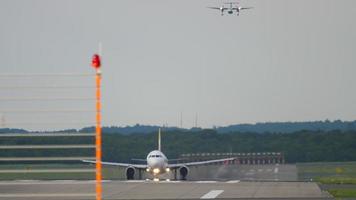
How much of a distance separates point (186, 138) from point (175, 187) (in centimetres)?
6089

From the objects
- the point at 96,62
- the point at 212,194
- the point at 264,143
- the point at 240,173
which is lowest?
the point at 212,194

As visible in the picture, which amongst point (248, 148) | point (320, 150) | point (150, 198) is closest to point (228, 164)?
point (248, 148)

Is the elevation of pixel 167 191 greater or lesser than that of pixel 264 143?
lesser

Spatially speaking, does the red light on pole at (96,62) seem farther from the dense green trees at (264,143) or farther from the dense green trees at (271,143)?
the dense green trees at (271,143)

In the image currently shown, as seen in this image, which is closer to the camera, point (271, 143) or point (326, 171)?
point (326, 171)

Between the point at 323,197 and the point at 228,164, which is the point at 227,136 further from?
the point at 323,197

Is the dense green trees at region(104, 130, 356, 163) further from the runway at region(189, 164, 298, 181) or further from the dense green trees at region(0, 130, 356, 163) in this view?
the runway at region(189, 164, 298, 181)

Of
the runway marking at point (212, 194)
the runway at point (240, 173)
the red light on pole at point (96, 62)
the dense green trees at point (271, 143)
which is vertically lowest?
the runway marking at point (212, 194)

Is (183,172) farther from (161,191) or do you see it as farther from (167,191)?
(161,191)

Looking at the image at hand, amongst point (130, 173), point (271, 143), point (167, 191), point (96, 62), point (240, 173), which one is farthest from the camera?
point (271, 143)

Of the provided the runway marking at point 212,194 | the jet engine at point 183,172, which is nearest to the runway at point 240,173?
the jet engine at point 183,172

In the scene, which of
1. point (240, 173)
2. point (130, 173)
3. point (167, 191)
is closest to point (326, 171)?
point (240, 173)

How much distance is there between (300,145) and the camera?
315 ft

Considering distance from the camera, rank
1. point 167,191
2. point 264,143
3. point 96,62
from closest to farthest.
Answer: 1. point 96,62
2. point 167,191
3. point 264,143
